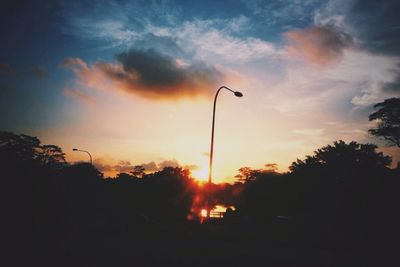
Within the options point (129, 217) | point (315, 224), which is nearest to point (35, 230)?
point (129, 217)

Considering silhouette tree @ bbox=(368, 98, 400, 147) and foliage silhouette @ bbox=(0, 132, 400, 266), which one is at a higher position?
silhouette tree @ bbox=(368, 98, 400, 147)

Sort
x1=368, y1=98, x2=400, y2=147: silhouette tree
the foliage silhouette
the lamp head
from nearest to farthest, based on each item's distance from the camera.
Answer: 1. the foliage silhouette
2. the lamp head
3. x1=368, y1=98, x2=400, y2=147: silhouette tree

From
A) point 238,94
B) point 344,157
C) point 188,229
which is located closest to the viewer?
point 238,94

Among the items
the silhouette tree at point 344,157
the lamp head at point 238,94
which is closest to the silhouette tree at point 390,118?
the silhouette tree at point 344,157

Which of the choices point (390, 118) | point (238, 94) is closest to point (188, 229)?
point (238, 94)

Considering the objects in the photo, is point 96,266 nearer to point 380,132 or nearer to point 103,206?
point 103,206

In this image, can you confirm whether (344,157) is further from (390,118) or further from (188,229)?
(188,229)

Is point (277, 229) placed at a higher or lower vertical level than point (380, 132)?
lower

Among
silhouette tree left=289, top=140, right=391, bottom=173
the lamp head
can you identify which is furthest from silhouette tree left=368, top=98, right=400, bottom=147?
the lamp head

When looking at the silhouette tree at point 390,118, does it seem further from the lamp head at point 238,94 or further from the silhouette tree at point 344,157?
the lamp head at point 238,94

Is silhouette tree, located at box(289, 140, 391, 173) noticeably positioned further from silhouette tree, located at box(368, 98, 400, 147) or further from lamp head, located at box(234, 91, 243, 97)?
lamp head, located at box(234, 91, 243, 97)

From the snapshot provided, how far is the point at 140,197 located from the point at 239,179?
52.8m

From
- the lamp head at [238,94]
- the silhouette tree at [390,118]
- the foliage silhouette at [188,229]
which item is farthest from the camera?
the silhouette tree at [390,118]

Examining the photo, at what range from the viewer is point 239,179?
9738cm
